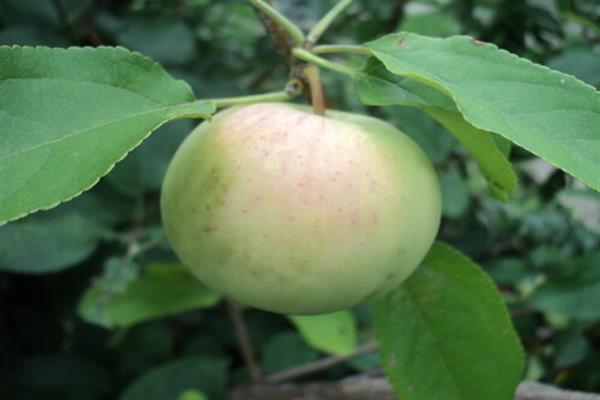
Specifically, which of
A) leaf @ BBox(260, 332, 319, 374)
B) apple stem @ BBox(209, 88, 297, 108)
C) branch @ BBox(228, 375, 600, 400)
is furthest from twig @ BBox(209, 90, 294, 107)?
leaf @ BBox(260, 332, 319, 374)

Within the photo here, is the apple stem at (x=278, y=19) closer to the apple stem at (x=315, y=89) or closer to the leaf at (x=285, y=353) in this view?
the apple stem at (x=315, y=89)

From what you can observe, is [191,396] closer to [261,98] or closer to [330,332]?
[330,332]

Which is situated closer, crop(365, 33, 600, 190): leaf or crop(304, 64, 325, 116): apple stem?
crop(365, 33, 600, 190): leaf

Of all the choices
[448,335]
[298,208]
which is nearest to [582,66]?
[448,335]

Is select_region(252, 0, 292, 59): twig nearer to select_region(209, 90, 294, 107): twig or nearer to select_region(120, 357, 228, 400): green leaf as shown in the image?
select_region(209, 90, 294, 107): twig

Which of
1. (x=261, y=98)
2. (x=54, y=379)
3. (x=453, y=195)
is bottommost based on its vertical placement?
(x=54, y=379)

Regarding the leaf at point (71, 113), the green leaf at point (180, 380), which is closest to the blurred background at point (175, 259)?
the green leaf at point (180, 380)
